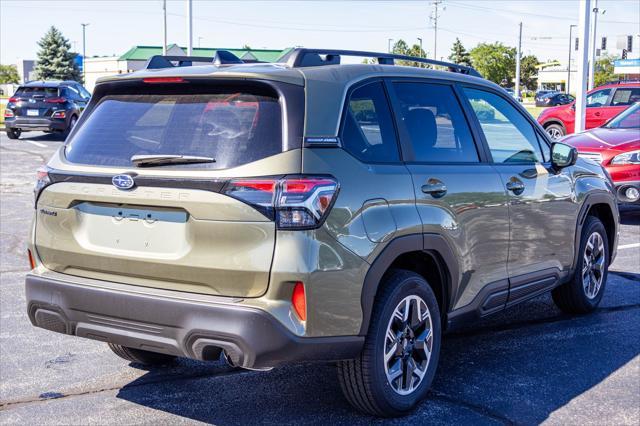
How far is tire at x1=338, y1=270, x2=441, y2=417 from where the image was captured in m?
4.27

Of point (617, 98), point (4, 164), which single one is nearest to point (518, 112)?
point (4, 164)

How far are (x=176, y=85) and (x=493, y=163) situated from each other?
2.10m

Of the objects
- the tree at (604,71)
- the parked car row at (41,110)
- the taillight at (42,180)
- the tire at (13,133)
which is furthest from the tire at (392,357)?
the tree at (604,71)

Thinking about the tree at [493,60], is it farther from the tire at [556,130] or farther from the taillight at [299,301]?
the taillight at [299,301]

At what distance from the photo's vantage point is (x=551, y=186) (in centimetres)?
594

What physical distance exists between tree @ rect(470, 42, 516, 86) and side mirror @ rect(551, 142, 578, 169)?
356ft

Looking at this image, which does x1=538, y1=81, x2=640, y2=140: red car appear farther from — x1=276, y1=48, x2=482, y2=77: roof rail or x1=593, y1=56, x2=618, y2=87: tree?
x1=593, y1=56, x2=618, y2=87: tree

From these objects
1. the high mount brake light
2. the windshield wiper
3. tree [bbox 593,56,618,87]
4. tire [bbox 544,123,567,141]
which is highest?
tree [bbox 593,56,618,87]

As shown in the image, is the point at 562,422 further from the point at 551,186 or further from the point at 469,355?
the point at 551,186

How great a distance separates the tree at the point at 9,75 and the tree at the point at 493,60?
265 feet

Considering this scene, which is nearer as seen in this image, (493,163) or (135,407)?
(135,407)

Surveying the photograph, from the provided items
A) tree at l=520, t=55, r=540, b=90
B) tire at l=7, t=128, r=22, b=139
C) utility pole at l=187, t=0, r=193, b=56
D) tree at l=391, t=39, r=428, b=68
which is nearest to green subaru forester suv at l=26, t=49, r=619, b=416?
tire at l=7, t=128, r=22, b=139

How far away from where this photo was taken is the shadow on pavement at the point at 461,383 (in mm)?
4605

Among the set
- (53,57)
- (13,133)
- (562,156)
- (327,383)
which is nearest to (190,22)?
(13,133)
